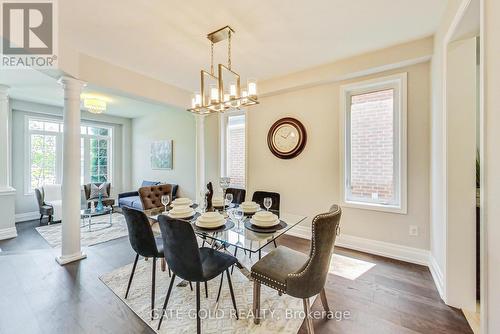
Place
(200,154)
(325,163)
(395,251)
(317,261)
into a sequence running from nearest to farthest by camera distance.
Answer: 1. (317,261)
2. (395,251)
3. (325,163)
4. (200,154)

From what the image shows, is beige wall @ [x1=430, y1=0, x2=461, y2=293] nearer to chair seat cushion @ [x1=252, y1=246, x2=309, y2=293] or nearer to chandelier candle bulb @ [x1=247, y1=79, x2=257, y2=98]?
chair seat cushion @ [x1=252, y1=246, x2=309, y2=293]

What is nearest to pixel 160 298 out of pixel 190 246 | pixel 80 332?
pixel 80 332

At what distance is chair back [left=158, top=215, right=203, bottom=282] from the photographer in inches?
58.9

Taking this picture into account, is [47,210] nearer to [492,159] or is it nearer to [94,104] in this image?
[94,104]

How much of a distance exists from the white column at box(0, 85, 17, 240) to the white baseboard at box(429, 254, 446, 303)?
241 inches

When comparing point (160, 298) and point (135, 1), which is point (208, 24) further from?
point (160, 298)

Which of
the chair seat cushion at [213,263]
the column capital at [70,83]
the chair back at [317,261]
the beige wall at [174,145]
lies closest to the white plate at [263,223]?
the chair seat cushion at [213,263]

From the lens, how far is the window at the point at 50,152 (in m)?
4.95

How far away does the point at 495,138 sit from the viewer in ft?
3.49

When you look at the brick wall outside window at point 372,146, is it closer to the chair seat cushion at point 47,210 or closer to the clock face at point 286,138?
the clock face at point 286,138

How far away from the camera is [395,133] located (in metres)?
2.88

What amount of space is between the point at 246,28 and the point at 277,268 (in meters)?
2.32

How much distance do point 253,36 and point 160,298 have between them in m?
2.85

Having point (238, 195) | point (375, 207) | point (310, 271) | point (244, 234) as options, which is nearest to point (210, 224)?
point (244, 234)
